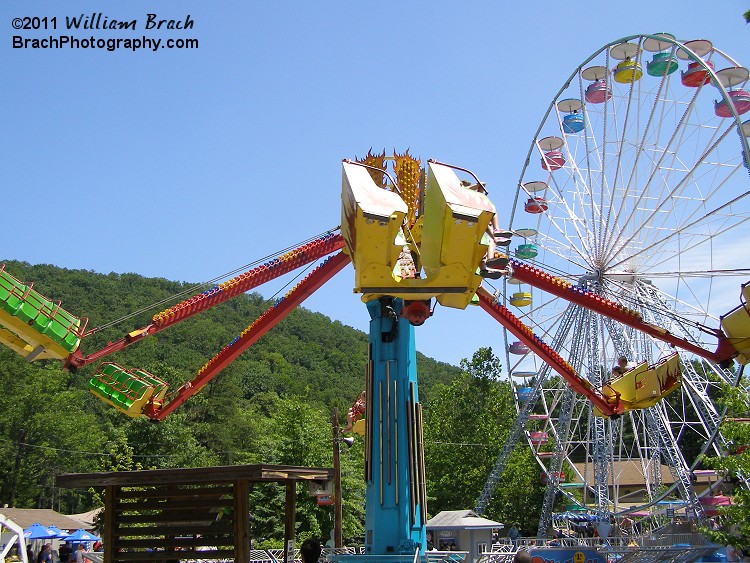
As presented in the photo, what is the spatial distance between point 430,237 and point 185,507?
5.21 meters

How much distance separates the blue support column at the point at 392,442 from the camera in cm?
1444

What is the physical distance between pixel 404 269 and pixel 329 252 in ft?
15.5

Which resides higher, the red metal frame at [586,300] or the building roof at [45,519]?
the red metal frame at [586,300]

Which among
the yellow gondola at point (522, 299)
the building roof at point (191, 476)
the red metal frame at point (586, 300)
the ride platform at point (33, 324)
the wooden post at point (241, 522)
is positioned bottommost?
the wooden post at point (241, 522)

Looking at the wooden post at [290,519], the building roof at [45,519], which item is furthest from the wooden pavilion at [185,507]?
the building roof at [45,519]

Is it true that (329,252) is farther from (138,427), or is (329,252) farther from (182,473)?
(138,427)

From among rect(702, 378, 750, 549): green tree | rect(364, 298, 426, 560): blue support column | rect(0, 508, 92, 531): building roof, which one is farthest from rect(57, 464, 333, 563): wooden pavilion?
rect(0, 508, 92, 531): building roof

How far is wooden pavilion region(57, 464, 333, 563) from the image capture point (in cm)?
1093

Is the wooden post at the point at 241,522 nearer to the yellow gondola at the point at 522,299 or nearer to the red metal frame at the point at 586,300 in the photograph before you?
the red metal frame at the point at 586,300

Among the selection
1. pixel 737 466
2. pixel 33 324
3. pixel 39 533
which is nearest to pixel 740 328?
pixel 737 466

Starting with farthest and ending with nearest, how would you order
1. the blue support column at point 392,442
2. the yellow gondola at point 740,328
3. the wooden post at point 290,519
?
1. the yellow gondola at point 740,328
2. the blue support column at point 392,442
3. the wooden post at point 290,519

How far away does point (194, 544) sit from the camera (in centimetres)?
1130

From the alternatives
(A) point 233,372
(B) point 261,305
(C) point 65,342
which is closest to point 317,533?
(C) point 65,342

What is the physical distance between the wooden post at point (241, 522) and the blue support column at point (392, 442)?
349 cm
